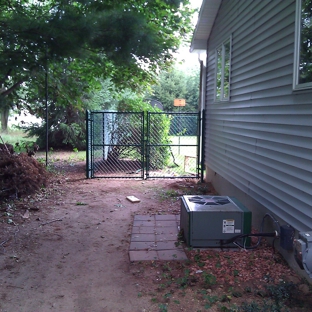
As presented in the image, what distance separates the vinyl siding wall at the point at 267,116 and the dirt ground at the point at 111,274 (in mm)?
Result: 692

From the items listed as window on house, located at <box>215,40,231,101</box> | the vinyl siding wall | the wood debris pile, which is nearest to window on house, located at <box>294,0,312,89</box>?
the vinyl siding wall

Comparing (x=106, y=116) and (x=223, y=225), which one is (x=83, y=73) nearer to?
(x=106, y=116)

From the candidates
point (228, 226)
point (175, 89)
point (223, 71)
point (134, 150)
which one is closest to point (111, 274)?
point (228, 226)

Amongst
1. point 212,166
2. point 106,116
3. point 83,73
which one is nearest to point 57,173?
point 106,116

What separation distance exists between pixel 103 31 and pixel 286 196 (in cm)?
330

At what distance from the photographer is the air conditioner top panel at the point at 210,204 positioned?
185 inches

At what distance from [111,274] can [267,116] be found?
9.15ft

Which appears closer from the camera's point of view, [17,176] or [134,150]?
[17,176]

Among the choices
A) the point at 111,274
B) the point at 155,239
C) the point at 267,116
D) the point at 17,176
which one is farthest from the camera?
the point at 17,176

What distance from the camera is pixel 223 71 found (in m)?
7.77

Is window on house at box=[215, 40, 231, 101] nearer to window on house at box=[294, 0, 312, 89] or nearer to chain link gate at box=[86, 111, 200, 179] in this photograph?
chain link gate at box=[86, 111, 200, 179]

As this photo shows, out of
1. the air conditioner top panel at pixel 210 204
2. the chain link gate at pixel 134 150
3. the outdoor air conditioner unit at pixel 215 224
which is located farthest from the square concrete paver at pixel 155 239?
the chain link gate at pixel 134 150

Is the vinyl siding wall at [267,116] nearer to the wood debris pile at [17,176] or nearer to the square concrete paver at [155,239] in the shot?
the square concrete paver at [155,239]

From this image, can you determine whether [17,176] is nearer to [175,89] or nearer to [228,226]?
[228,226]
